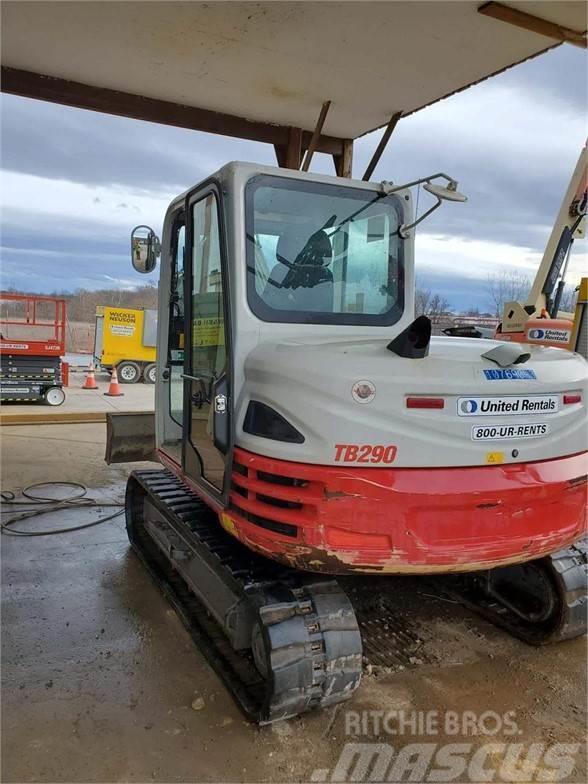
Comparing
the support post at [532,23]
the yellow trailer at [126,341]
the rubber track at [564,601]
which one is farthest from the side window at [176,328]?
the yellow trailer at [126,341]

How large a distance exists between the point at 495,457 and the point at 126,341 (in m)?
16.4

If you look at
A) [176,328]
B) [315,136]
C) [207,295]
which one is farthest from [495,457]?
[315,136]

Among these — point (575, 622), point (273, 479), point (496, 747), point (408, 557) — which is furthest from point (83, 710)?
point (575, 622)

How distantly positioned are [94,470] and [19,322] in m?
6.13

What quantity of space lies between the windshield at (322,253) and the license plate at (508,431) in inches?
40.5

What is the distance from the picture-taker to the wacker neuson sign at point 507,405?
2.56 metres

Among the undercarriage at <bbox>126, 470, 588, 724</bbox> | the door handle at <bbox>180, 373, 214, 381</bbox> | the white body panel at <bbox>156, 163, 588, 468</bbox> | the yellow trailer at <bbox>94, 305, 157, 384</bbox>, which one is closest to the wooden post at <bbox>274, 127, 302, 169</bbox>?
the white body panel at <bbox>156, 163, 588, 468</bbox>

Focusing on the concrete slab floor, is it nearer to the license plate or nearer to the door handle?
the license plate

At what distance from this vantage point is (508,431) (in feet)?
8.69

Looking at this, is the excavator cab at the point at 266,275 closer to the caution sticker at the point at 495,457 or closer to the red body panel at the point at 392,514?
the red body panel at the point at 392,514

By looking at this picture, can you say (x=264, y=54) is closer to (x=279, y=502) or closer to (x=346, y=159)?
(x=346, y=159)

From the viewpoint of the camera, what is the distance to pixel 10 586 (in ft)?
13.3

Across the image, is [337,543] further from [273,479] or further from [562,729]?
[562,729]

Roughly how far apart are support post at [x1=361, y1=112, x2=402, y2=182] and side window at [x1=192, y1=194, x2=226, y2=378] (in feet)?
6.99
